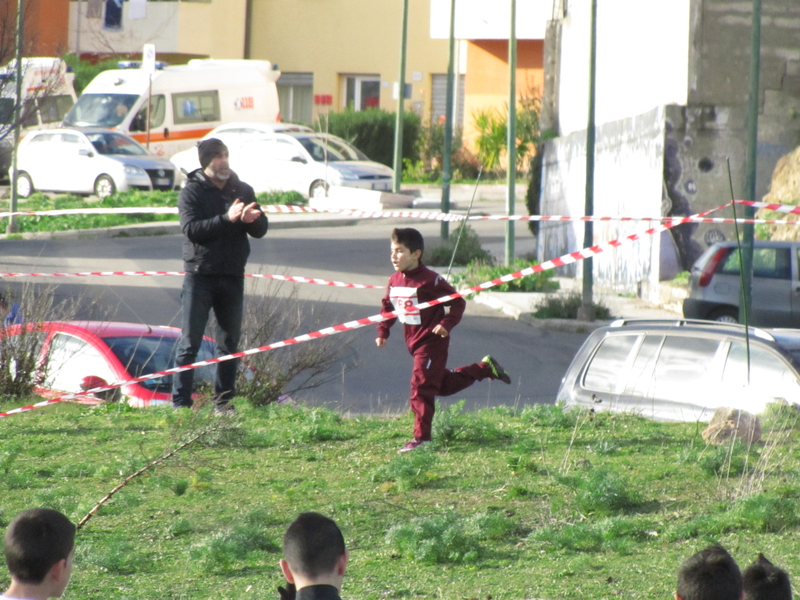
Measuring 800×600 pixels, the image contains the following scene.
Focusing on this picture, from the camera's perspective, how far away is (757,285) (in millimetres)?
15344

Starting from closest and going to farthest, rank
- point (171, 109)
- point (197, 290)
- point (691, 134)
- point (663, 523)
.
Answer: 1. point (663, 523)
2. point (197, 290)
3. point (691, 134)
4. point (171, 109)

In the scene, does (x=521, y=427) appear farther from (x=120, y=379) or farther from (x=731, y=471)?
(x=120, y=379)

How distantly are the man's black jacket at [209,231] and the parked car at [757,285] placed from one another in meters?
9.37

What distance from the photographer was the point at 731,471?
592 cm

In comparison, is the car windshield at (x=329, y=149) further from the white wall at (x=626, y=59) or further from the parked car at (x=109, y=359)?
the parked car at (x=109, y=359)

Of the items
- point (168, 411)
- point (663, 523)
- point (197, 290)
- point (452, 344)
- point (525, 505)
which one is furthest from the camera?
point (452, 344)

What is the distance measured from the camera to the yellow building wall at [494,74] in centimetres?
3969

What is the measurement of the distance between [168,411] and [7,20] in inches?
294

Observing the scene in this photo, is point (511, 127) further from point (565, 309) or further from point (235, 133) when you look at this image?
point (235, 133)

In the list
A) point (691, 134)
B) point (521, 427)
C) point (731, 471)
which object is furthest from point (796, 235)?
point (731, 471)

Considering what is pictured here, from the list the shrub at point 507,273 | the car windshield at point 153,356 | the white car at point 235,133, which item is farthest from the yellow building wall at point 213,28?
the car windshield at point 153,356

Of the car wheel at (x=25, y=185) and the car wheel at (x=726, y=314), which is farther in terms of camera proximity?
the car wheel at (x=25, y=185)

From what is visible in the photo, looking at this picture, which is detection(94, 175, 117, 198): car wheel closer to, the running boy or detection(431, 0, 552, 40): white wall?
detection(431, 0, 552, 40): white wall

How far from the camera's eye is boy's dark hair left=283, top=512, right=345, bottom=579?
311cm
